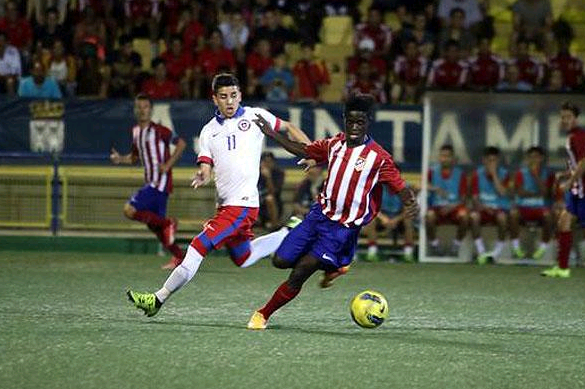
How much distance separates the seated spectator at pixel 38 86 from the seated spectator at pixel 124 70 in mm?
898

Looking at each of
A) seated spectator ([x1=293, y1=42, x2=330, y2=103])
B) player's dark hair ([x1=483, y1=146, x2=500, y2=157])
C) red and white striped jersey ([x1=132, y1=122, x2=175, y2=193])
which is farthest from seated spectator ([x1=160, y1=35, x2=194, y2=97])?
player's dark hair ([x1=483, y1=146, x2=500, y2=157])

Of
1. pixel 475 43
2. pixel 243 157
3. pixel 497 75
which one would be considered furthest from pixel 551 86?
pixel 243 157

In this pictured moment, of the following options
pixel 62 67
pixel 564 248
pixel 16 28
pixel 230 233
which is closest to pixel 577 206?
pixel 564 248

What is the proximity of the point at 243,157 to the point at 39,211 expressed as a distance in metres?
7.22

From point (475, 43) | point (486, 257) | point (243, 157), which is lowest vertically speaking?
point (486, 257)

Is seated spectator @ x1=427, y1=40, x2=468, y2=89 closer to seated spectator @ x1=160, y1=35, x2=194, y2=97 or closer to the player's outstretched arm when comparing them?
seated spectator @ x1=160, y1=35, x2=194, y2=97

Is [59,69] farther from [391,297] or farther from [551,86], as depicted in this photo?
[391,297]

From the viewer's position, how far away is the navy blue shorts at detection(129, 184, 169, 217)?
49.1 ft

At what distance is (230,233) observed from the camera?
401 inches

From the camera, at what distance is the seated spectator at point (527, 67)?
18828 mm

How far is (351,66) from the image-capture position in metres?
19.1

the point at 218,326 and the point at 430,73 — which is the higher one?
the point at 430,73

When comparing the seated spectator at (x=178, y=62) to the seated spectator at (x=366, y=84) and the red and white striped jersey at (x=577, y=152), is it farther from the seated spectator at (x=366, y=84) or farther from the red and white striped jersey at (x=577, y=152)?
the red and white striped jersey at (x=577, y=152)

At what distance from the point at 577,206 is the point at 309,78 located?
5.45m
